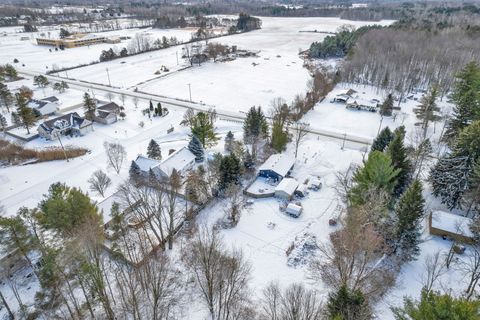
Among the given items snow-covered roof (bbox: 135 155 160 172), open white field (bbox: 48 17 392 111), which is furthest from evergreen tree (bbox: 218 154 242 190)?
open white field (bbox: 48 17 392 111)

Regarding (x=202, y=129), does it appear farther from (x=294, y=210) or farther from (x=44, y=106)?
(x=44, y=106)

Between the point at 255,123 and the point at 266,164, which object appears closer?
the point at 266,164

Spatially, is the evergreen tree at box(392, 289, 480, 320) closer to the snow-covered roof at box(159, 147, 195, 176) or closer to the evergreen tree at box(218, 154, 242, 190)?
the evergreen tree at box(218, 154, 242, 190)

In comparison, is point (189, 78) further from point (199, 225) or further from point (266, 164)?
point (199, 225)

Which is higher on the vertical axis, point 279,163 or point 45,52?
point 45,52

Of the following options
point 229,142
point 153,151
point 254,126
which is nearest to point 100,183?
point 153,151

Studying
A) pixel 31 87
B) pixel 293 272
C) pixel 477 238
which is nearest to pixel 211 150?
pixel 293 272
